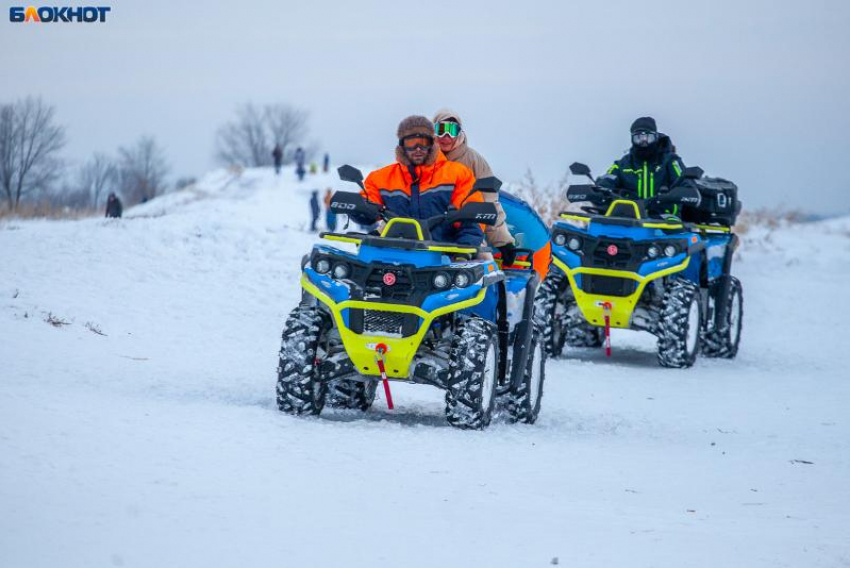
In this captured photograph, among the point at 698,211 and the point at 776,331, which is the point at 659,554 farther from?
the point at 776,331

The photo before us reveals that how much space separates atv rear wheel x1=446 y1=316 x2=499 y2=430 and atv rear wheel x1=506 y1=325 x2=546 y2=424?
35.9 inches

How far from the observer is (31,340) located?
1138 cm

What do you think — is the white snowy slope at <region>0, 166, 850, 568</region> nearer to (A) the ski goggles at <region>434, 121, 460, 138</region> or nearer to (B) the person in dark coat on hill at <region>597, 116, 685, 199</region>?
(B) the person in dark coat on hill at <region>597, 116, 685, 199</region>

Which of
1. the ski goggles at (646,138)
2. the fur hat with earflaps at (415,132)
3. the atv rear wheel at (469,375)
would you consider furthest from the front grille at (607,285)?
the atv rear wheel at (469,375)

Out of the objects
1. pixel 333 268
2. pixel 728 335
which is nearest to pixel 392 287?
pixel 333 268

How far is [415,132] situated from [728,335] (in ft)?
28.3

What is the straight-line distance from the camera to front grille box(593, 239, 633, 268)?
14.9m

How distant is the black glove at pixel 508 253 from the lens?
10.3 metres

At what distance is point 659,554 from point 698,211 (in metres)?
11.8

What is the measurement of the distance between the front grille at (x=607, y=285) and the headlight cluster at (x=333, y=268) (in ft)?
21.5

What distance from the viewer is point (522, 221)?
35.5ft

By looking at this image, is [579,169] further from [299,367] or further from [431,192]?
[299,367]

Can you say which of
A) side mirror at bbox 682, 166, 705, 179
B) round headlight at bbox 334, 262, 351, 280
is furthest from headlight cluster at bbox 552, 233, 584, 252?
round headlight at bbox 334, 262, 351, 280

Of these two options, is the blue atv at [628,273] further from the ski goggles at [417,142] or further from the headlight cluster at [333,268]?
the headlight cluster at [333,268]
